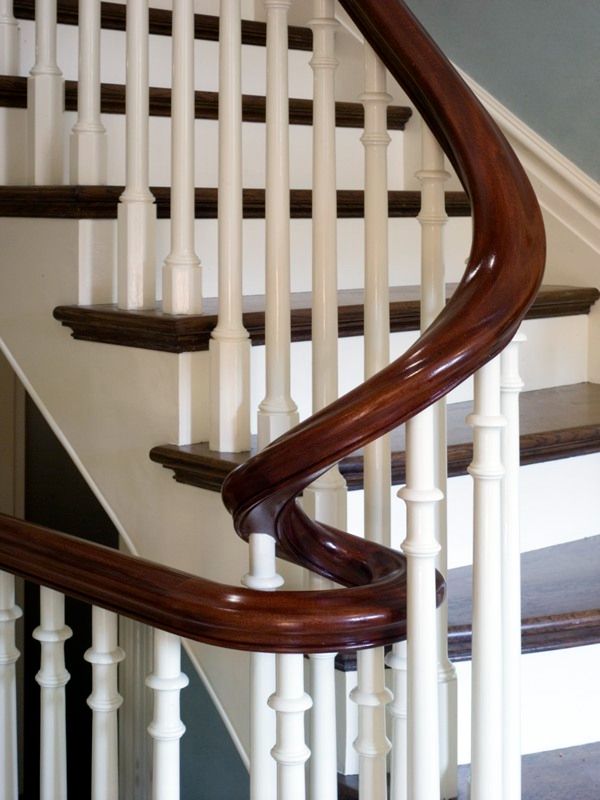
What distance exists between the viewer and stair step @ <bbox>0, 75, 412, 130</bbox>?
→ 213 cm

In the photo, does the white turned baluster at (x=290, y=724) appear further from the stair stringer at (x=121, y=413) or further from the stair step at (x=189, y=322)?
the stair step at (x=189, y=322)

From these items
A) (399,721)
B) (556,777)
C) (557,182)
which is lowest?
(556,777)

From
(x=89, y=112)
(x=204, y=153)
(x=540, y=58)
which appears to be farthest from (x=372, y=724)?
(x=540, y=58)

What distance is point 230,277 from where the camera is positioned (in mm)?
1742

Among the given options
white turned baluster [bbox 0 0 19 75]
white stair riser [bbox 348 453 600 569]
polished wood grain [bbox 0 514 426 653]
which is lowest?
polished wood grain [bbox 0 514 426 653]

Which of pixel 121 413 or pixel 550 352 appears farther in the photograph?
pixel 550 352

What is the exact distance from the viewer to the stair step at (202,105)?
213cm

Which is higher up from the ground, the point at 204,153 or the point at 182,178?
the point at 204,153

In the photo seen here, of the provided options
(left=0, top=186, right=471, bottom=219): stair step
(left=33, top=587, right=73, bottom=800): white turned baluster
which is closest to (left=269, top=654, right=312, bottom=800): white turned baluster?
(left=33, top=587, right=73, bottom=800): white turned baluster

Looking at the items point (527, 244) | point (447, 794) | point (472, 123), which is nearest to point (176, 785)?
point (447, 794)

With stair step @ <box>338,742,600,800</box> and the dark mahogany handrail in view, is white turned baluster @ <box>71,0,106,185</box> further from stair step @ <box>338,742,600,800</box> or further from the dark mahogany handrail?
stair step @ <box>338,742,600,800</box>

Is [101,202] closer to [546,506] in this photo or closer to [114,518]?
[114,518]

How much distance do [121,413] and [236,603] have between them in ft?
2.70

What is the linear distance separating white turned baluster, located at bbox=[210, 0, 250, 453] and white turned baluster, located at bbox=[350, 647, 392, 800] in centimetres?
60
